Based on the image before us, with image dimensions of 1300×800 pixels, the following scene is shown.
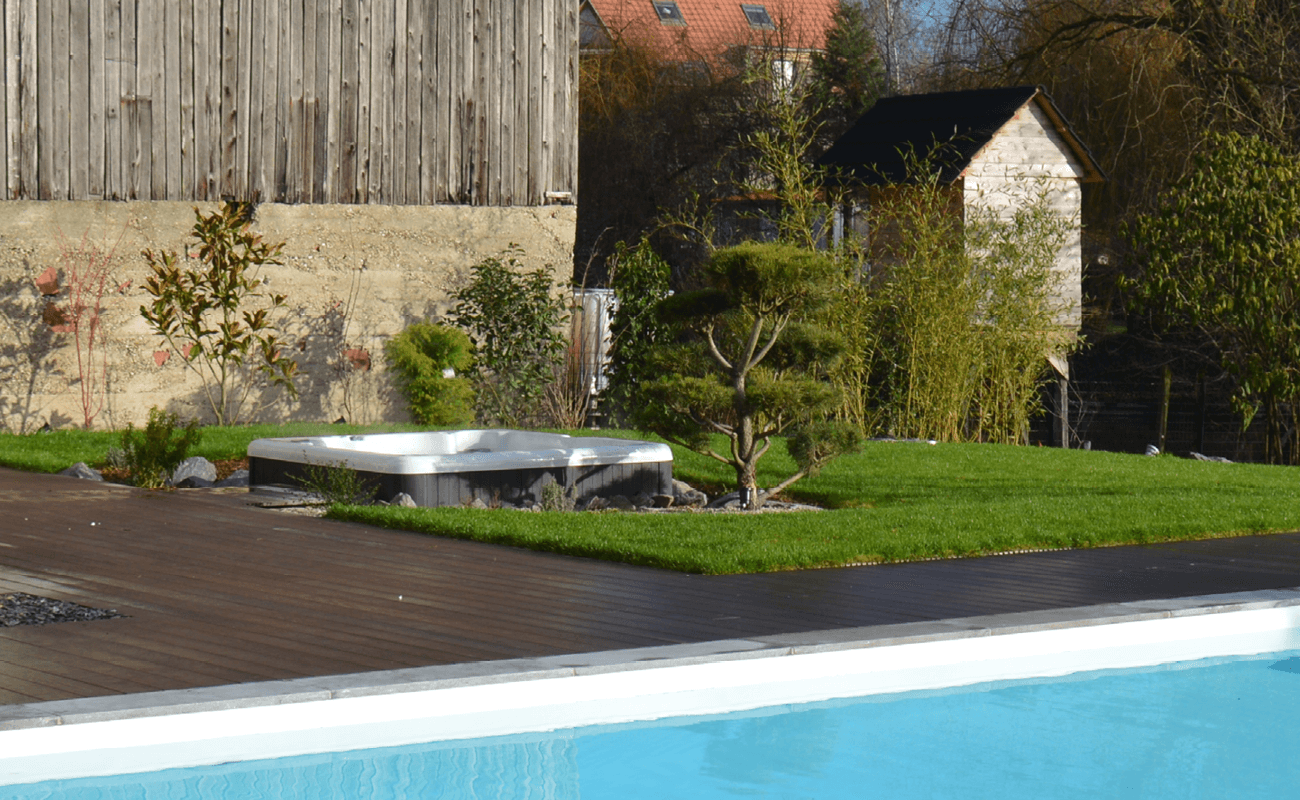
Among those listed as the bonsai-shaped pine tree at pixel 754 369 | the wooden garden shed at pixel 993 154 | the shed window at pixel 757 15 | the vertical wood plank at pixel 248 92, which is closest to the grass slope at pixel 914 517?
the bonsai-shaped pine tree at pixel 754 369

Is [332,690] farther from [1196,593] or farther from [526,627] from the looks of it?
[1196,593]

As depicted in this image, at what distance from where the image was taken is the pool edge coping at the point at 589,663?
163 inches

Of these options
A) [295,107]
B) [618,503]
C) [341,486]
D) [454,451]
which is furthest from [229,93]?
[618,503]

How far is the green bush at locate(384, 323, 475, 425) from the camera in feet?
46.7

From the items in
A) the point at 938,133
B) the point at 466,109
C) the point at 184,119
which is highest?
the point at 938,133

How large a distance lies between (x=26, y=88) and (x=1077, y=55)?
50.1 feet

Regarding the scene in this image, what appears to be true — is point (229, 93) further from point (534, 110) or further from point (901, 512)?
point (901, 512)

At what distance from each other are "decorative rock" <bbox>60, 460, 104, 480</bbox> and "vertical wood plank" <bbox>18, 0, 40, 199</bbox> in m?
3.52

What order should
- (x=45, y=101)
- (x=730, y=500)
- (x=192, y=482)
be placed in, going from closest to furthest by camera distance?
(x=730, y=500), (x=192, y=482), (x=45, y=101)

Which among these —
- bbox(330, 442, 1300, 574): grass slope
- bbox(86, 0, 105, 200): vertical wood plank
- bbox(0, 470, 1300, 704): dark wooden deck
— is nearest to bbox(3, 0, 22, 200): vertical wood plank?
bbox(86, 0, 105, 200): vertical wood plank

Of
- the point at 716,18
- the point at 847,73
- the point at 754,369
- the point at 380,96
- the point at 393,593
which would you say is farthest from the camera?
the point at 716,18

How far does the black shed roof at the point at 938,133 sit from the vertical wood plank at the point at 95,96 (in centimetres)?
890

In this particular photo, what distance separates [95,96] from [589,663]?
434 inches

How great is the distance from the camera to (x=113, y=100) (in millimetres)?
14031
